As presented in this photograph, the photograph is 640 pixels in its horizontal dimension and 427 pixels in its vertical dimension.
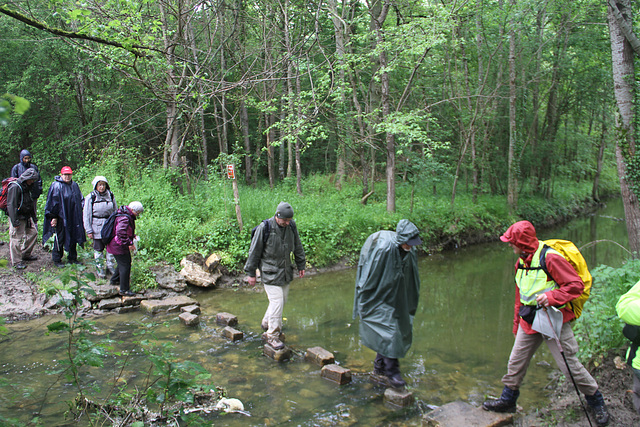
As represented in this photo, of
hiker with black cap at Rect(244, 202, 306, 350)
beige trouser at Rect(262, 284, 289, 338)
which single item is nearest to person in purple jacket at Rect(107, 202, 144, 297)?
hiker with black cap at Rect(244, 202, 306, 350)

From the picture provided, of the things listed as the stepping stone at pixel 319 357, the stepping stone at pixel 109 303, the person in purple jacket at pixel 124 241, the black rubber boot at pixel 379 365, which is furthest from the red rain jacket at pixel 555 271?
the stepping stone at pixel 109 303

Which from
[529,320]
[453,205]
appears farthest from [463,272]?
[529,320]

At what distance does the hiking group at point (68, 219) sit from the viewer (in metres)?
7.59

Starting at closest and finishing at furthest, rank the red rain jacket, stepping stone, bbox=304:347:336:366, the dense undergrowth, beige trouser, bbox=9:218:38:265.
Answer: the red rain jacket → stepping stone, bbox=304:347:336:366 → beige trouser, bbox=9:218:38:265 → the dense undergrowth

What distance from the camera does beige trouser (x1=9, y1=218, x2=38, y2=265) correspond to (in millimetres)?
8266

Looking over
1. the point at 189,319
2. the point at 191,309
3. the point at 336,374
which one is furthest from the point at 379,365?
the point at 191,309

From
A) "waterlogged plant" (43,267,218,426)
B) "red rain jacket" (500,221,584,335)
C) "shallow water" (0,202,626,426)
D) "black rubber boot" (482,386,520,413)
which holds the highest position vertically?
"red rain jacket" (500,221,584,335)

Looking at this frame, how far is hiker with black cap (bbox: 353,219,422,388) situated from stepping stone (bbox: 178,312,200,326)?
10.8 feet

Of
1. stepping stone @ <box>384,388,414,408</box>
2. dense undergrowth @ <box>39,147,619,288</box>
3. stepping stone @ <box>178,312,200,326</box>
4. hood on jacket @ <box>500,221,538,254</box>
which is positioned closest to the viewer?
hood on jacket @ <box>500,221,538,254</box>

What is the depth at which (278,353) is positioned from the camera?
5.65 m

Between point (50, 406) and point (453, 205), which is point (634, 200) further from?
point (453, 205)

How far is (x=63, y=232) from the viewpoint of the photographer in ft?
27.6

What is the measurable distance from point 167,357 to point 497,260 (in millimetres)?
12331

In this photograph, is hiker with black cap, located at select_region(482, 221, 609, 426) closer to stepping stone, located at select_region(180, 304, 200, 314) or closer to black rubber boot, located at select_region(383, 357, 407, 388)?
black rubber boot, located at select_region(383, 357, 407, 388)
